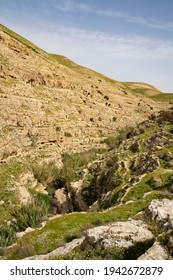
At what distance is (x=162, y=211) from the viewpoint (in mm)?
9344

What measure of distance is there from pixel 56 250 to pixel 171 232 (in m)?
3.77

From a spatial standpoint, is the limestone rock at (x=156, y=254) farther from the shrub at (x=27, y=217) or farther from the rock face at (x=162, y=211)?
the shrub at (x=27, y=217)

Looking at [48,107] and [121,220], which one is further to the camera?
[48,107]

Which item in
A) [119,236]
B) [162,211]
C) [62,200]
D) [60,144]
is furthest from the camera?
[60,144]

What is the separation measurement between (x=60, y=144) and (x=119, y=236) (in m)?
24.6

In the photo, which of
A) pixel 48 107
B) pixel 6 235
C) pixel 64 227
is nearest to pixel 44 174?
pixel 6 235

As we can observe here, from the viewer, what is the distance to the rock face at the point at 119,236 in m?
7.58

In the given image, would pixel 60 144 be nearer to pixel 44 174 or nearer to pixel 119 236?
pixel 44 174

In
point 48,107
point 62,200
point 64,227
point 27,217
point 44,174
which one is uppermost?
point 48,107

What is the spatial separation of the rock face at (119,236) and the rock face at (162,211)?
690 millimetres

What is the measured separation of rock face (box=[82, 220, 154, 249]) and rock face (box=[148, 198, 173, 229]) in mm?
690

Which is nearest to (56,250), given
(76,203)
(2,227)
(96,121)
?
(2,227)

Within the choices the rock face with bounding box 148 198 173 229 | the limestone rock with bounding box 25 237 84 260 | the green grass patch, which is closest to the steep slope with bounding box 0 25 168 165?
the green grass patch
